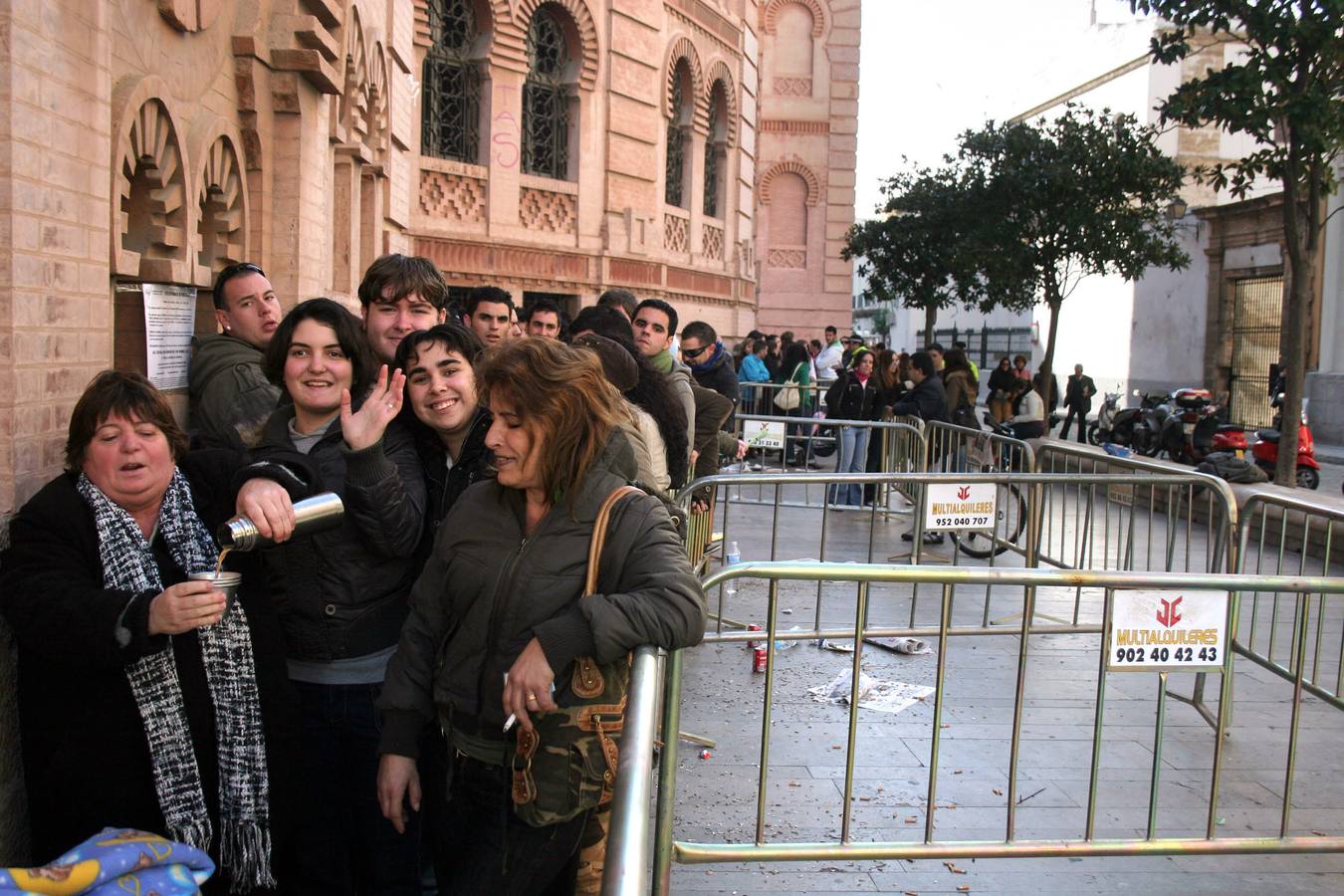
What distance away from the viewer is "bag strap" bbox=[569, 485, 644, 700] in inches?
113

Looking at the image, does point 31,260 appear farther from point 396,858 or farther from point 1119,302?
point 1119,302

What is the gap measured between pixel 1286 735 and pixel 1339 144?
323 inches

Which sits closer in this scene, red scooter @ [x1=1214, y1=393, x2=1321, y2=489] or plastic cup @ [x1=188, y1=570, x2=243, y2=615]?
plastic cup @ [x1=188, y1=570, x2=243, y2=615]

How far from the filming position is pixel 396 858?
11.3 ft

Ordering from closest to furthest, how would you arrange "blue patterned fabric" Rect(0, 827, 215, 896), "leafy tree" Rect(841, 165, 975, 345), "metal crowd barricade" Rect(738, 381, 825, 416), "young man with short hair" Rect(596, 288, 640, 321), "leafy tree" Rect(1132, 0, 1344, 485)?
"blue patterned fabric" Rect(0, 827, 215, 896), "young man with short hair" Rect(596, 288, 640, 321), "leafy tree" Rect(1132, 0, 1344, 485), "metal crowd barricade" Rect(738, 381, 825, 416), "leafy tree" Rect(841, 165, 975, 345)

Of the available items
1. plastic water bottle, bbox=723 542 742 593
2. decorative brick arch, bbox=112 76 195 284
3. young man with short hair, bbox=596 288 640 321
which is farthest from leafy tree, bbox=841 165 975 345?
decorative brick arch, bbox=112 76 195 284

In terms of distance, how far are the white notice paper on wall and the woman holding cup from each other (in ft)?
5.16

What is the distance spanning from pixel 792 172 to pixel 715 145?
10.9 m

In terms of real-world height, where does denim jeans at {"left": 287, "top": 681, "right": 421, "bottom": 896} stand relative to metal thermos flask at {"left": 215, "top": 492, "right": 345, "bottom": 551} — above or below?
below

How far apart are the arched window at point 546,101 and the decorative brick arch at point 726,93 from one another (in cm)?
483

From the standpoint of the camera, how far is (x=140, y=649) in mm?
2898

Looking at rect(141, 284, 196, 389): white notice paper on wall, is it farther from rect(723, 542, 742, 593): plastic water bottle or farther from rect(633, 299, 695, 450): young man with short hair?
rect(723, 542, 742, 593): plastic water bottle

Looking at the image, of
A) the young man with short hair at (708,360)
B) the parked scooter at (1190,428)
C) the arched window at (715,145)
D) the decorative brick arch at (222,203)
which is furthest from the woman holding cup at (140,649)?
the arched window at (715,145)

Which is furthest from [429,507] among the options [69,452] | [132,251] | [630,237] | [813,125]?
[813,125]
